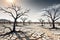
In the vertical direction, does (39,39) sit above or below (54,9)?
below

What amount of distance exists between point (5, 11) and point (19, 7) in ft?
12.1

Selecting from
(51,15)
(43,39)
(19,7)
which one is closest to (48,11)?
(51,15)

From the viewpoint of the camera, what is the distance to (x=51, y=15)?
38875 mm

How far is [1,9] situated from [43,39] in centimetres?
1459

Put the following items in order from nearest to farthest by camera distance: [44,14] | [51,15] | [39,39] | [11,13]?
[39,39] → [11,13] → [51,15] → [44,14]

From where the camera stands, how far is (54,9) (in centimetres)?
4022

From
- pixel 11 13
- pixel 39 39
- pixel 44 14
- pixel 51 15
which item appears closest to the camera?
pixel 39 39

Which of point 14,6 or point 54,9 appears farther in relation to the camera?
point 54,9

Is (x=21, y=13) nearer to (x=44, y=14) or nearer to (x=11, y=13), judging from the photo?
(x=11, y=13)

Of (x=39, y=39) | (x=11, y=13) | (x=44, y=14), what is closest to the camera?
(x=39, y=39)

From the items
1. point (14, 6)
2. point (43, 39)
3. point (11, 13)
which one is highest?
point (14, 6)

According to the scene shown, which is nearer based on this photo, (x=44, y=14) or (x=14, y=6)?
(x=14, y=6)

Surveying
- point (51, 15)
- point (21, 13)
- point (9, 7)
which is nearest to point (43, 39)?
point (21, 13)

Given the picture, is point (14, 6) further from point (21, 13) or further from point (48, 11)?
point (48, 11)
